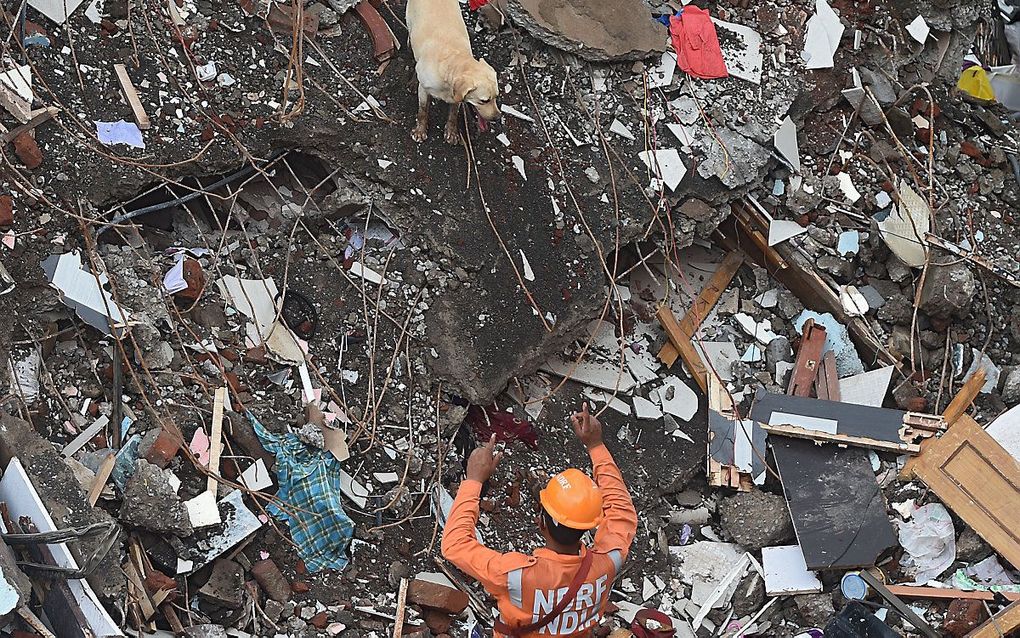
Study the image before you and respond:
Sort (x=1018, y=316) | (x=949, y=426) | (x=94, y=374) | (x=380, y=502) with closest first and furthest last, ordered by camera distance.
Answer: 1. (x=94, y=374)
2. (x=380, y=502)
3. (x=949, y=426)
4. (x=1018, y=316)

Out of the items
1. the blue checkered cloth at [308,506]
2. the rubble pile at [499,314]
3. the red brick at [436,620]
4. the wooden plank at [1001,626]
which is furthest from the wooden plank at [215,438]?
the wooden plank at [1001,626]

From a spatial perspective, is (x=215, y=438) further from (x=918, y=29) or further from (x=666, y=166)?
(x=918, y=29)

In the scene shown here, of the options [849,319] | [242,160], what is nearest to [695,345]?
[849,319]

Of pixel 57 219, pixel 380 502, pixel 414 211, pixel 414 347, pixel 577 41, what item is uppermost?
pixel 57 219

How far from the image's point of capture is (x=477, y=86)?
5.47 m

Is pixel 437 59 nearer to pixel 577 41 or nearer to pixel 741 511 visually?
pixel 577 41

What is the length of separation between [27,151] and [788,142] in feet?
16.3

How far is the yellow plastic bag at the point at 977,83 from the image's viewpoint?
764 centimetres

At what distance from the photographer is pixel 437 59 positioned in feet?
18.1

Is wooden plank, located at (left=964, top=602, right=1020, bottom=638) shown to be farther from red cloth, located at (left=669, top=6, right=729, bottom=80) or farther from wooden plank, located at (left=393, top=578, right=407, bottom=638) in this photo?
red cloth, located at (left=669, top=6, right=729, bottom=80)

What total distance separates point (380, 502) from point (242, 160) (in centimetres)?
230

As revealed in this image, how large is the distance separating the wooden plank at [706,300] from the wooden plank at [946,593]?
83.2 inches

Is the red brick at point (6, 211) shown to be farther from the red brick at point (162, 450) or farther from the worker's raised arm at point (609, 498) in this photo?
the worker's raised arm at point (609, 498)

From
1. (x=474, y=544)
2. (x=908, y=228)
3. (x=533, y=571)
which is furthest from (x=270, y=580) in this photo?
(x=908, y=228)
